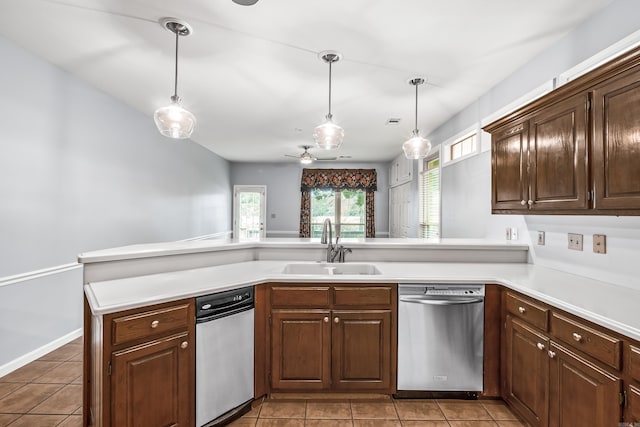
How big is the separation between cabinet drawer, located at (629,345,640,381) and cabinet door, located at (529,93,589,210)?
77cm

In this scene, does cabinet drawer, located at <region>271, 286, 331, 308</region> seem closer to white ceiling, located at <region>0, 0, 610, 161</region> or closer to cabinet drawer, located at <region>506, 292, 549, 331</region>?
cabinet drawer, located at <region>506, 292, 549, 331</region>

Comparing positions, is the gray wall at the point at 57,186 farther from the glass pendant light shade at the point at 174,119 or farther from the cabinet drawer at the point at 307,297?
the cabinet drawer at the point at 307,297

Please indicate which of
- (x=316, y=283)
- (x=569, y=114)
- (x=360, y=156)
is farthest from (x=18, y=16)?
(x=360, y=156)

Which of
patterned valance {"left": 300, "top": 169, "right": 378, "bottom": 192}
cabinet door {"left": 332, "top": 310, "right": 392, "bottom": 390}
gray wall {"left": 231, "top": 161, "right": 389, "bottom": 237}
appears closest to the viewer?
cabinet door {"left": 332, "top": 310, "right": 392, "bottom": 390}

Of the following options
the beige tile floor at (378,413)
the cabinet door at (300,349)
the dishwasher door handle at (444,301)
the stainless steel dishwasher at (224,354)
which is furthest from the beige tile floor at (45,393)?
the dishwasher door handle at (444,301)

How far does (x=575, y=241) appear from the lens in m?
2.24

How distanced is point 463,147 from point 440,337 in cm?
264

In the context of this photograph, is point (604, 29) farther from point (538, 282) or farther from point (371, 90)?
point (371, 90)

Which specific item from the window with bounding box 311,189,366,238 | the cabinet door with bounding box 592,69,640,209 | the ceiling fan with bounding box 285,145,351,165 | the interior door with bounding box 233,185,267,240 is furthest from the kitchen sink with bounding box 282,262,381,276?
the interior door with bounding box 233,185,267,240

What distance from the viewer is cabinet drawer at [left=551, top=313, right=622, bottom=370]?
1.36 meters

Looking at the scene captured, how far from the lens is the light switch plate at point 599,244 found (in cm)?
201

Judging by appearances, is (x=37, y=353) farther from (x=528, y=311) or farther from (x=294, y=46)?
(x=528, y=311)

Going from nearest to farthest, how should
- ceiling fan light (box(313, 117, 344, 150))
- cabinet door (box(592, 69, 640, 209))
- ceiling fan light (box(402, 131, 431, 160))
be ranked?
cabinet door (box(592, 69, 640, 209)) → ceiling fan light (box(313, 117, 344, 150)) → ceiling fan light (box(402, 131, 431, 160))

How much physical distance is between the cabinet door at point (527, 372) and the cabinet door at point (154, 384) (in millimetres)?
1915
